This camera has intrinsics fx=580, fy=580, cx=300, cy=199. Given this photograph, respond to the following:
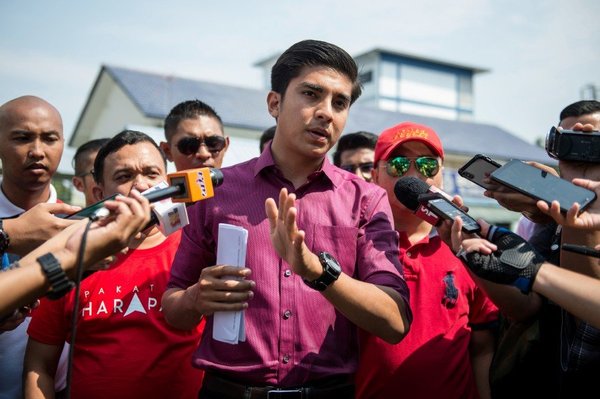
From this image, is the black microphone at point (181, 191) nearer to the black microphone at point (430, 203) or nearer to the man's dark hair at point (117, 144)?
the black microphone at point (430, 203)

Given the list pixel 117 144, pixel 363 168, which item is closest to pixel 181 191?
pixel 117 144

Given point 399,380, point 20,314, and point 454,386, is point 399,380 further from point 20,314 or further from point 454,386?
point 20,314

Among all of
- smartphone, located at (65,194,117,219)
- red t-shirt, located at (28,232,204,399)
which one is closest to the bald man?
red t-shirt, located at (28,232,204,399)

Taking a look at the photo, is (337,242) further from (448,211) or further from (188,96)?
(188,96)

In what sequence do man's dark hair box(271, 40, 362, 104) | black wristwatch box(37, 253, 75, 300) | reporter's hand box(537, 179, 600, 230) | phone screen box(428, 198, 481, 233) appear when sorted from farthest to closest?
man's dark hair box(271, 40, 362, 104)
phone screen box(428, 198, 481, 233)
reporter's hand box(537, 179, 600, 230)
black wristwatch box(37, 253, 75, 300)

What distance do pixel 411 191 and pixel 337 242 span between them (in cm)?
46

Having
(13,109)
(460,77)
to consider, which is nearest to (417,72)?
(460,77)

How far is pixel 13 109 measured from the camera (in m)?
3.61

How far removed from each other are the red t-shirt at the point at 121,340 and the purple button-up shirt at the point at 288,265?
491mm

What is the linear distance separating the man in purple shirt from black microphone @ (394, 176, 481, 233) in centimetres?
14

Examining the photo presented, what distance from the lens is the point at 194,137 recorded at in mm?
4586

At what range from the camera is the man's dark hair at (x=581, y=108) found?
13.0ft

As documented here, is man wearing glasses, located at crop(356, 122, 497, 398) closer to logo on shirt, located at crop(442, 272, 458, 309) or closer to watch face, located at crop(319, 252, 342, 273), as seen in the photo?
logo on shirt, located at crop(442, 272, 458, 309)

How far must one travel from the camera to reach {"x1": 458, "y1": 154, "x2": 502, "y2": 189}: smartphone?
101 inches
